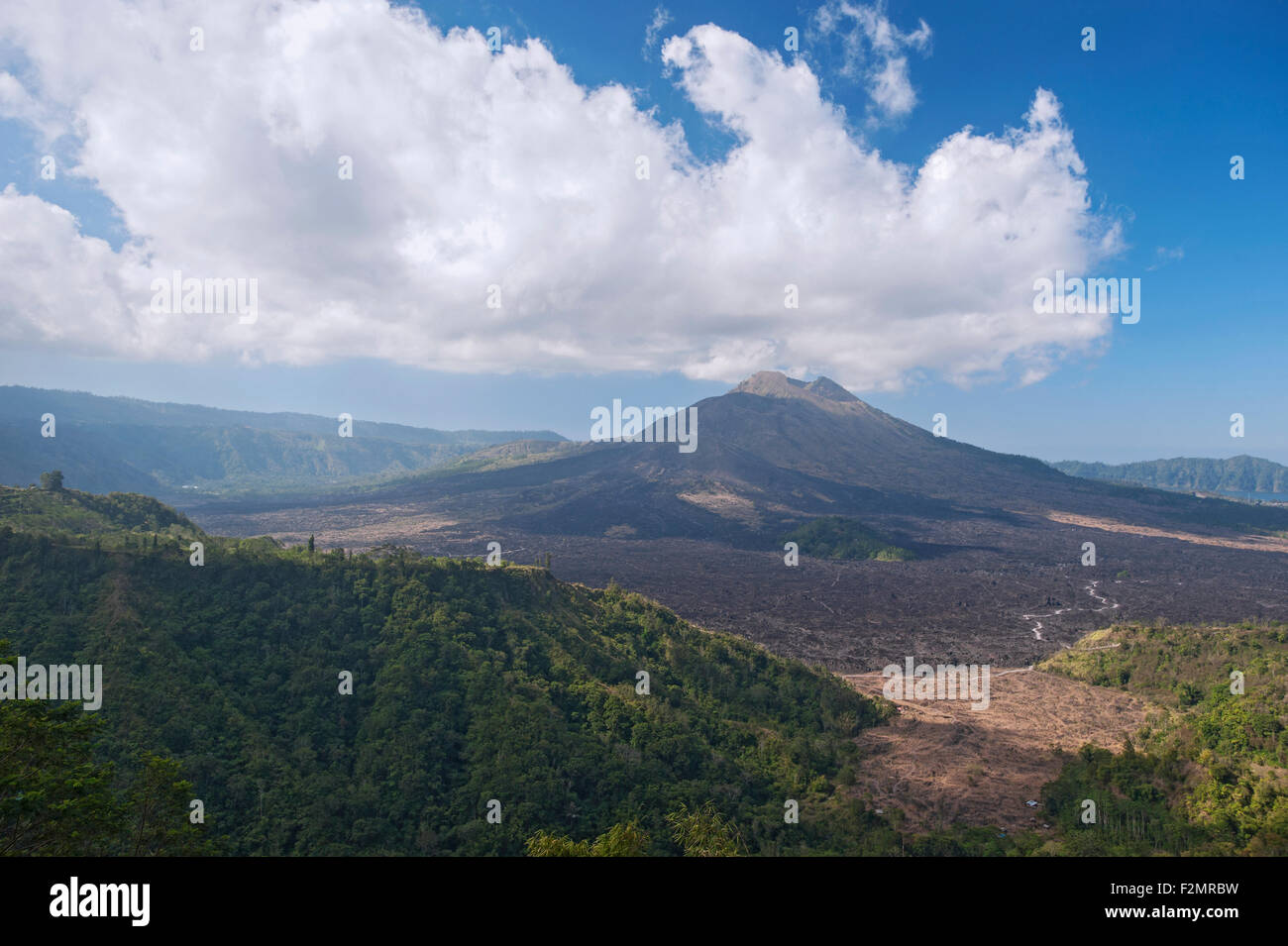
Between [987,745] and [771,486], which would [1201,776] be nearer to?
[987,745]

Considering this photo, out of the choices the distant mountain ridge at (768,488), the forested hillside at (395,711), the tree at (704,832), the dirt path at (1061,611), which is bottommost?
the dirt path at (1061,611)

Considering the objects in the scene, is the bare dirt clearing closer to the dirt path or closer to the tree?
the tree

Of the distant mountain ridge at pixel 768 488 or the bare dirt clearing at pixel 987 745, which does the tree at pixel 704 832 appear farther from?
the distant mountain ridge at pixel 768 488

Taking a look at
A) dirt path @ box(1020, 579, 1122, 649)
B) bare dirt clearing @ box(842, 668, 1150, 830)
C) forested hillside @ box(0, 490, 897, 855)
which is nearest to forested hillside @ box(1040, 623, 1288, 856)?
bare dirt clearing @ box(842, 668, 1150, 830)

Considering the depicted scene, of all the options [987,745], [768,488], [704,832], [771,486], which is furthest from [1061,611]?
[771,486]

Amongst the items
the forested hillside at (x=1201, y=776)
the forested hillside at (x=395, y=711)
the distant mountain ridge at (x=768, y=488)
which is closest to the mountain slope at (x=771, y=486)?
the distant mountain ridge at (x=768, y=488)

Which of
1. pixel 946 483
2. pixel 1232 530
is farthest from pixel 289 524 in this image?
pixel 1232 530

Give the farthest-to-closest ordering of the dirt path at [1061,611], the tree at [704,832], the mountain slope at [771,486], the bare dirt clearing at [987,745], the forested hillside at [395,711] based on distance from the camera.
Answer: the mountain slope at [771,486]
the dirt path at [1061,611]
the bare dirt clearing at [987,745]
the forested hillside at [395,711]
the tree at [704,832]
